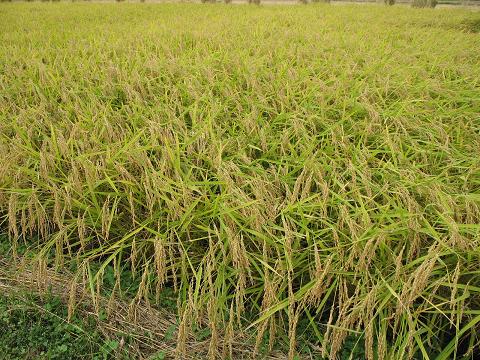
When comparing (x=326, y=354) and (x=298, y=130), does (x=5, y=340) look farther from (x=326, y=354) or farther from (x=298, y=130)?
(x=298, y=130)

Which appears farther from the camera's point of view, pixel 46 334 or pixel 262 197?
pixel 262 197

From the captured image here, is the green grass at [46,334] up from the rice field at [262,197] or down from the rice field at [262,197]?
down

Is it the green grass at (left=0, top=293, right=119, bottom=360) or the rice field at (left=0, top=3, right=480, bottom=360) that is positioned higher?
the rice field at (left=0, top=3, right=480, bottom=360)

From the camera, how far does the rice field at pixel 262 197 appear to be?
143 centimetres

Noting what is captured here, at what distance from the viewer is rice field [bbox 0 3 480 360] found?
1434mm

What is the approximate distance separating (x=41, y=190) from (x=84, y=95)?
1.06 meters

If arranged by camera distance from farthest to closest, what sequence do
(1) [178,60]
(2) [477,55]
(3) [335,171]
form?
(2) [477,55], (1) [178,60], (3) [335,171]

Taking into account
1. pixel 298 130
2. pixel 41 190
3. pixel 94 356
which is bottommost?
pixel 94 356

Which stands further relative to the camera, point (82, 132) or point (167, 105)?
point (167, 105)

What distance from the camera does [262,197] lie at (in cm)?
166

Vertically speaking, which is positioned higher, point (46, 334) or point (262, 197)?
point (262, 197)

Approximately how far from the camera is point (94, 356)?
143 cm

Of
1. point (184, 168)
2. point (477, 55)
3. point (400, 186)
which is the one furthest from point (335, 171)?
point (477, 55)

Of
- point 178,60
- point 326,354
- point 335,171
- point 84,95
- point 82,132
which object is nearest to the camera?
point 326,354
